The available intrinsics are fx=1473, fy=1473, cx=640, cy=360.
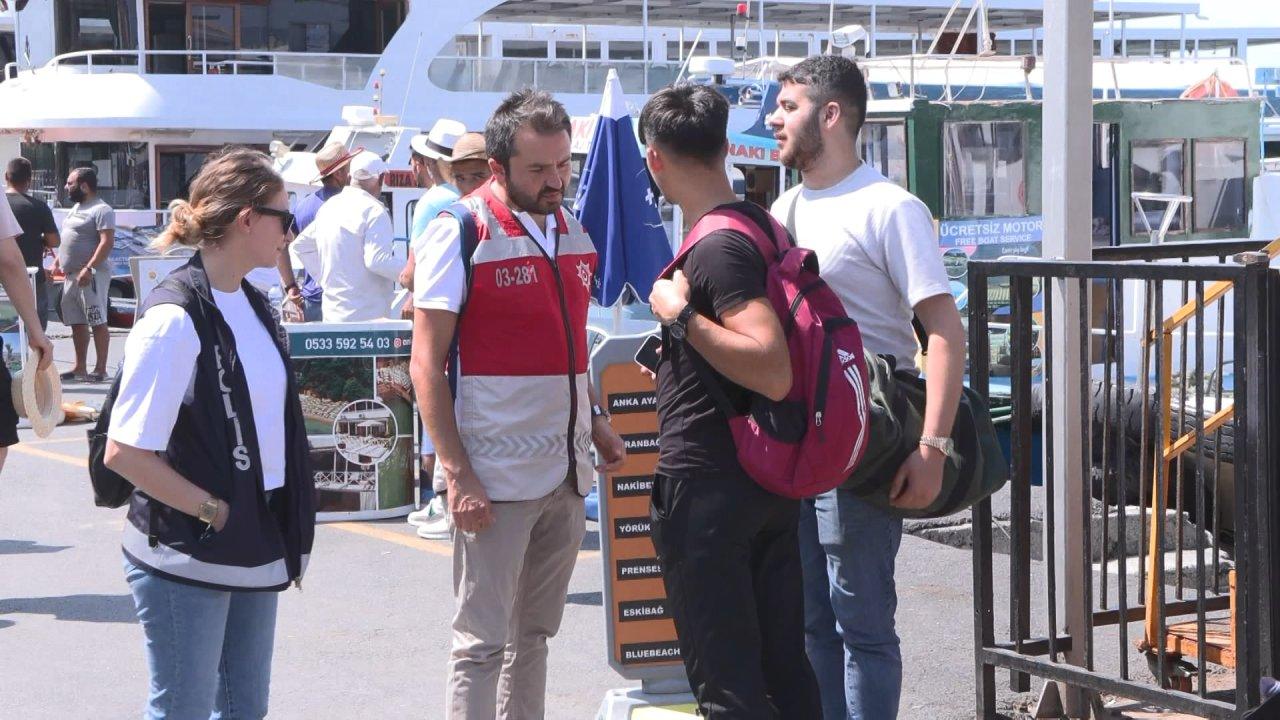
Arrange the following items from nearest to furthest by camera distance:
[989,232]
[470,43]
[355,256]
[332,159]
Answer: [355,256] → [332,159] → [989,232] → [470,43]

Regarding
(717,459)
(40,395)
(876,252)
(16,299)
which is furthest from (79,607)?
(876,252)

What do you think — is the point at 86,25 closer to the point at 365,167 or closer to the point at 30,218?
the point at 30,218

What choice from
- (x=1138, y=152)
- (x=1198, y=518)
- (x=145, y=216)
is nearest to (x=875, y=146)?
(x=1138, y=152)

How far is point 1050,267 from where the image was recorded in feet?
13.6

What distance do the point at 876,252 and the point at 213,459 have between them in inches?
67.2

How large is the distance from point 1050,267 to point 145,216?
23621mm

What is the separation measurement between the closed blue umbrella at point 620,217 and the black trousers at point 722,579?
4.36 metres

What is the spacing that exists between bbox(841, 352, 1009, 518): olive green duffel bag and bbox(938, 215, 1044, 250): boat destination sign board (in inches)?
348

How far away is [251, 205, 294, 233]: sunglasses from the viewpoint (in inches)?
133

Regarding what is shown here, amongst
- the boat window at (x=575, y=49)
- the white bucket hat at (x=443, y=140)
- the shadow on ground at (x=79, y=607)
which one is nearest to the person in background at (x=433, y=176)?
the white bucket hat at (x=443, y=140)

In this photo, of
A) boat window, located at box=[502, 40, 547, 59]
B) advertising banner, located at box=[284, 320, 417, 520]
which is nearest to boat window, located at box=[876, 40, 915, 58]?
boat window, located at box=[502, 40, 547, 59]

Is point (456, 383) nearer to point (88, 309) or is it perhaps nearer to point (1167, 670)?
point (1167, 670)

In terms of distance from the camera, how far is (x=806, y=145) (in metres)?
3.90

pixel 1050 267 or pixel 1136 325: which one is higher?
pixel 1050 267
